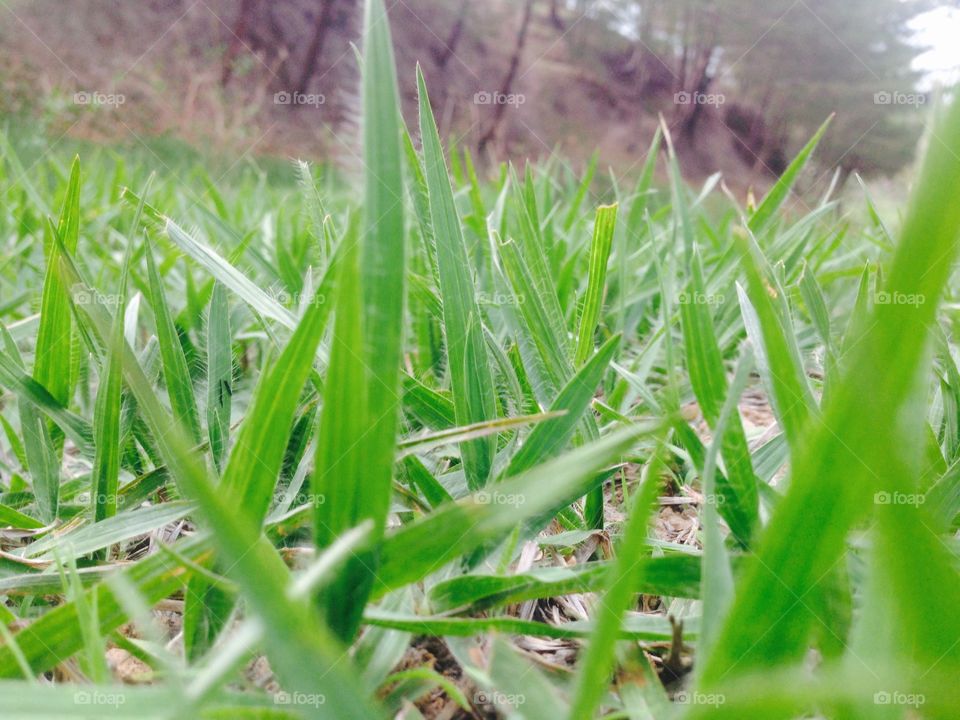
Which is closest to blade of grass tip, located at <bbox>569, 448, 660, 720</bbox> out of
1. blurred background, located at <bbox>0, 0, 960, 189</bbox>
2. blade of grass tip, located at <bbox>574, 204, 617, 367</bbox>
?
blade of grass tip, located at <bbox>574, 204, 617, 367</bbox>

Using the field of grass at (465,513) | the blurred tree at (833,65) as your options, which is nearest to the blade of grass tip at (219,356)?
the field of grass at (465,513)

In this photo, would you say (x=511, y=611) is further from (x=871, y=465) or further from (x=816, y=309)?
(x=816, y=309)

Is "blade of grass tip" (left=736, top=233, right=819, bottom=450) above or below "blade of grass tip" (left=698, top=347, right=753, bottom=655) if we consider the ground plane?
above

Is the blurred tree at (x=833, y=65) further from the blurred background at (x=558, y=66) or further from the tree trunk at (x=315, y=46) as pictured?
the tree trunk at (x=315, y=46)

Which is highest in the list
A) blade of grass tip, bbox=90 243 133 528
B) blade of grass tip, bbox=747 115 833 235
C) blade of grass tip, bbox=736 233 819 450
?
blade of grass tip, bbox=747 115 833 235

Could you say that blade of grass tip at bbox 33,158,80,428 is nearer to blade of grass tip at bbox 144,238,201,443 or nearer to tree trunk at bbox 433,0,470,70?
blade of grass tip at bbox 144,238,201,443

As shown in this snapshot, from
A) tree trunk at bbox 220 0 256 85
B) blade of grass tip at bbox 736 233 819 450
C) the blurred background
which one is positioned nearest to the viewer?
blade of grass tip at bbox 736 233 819 450

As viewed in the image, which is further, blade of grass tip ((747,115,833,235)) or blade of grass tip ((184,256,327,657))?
blade of grass tip ((747,115,833,235))
